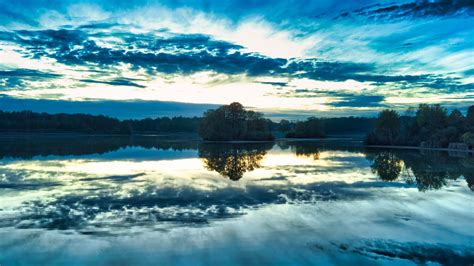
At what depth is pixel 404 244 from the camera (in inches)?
327

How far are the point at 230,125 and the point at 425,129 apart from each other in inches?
1666

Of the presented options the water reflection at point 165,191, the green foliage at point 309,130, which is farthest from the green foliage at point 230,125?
the water reflection at point 165,191

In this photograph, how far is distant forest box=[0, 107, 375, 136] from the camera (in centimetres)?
11225

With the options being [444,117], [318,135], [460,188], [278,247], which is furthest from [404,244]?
[318,135]

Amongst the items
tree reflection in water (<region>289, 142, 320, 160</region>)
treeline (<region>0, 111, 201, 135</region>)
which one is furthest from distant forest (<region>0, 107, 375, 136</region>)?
tree reflection in water (<region>289, 142, 320, 160</region>)

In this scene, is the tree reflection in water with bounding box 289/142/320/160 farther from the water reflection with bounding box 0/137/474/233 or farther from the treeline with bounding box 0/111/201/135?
the treeline with bounding box 0/111/201/135

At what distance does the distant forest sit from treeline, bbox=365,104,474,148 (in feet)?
62.4

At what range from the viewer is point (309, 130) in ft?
365

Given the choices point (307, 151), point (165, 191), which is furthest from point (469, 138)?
point (165, 191)

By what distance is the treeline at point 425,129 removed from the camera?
52969mm

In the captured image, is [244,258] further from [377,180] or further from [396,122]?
[396,122]

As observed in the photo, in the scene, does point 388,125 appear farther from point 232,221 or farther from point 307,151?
point 232,221

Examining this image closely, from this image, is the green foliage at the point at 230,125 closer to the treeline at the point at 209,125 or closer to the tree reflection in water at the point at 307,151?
the treeline at the point at 209,125

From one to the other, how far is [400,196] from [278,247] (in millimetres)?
8816
